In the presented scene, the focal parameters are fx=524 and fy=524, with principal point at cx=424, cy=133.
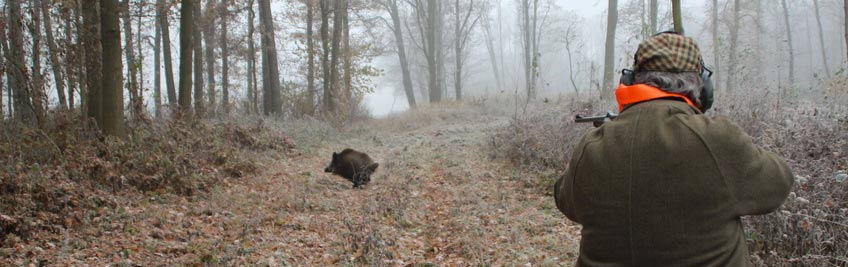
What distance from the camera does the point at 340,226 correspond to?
650cm

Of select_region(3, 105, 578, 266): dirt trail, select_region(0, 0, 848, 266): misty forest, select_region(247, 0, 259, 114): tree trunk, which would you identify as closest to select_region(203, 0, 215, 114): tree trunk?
select_region(247, 0, 259, 114): tree trunk

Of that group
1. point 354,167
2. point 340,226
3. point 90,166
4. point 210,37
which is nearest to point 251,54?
point 210,37

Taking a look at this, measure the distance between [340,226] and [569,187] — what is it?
4699 mm

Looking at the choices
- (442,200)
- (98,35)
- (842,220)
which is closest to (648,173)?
(842,220)

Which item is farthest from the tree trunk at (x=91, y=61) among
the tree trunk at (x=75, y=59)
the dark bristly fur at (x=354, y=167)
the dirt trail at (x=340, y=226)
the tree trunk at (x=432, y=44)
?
the tree trunk at (x=432, y=44)

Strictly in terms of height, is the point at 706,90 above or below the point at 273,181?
above

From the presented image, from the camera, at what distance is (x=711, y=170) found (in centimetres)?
184

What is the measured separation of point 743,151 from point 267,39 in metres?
17.7

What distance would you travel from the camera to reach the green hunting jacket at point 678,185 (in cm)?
185

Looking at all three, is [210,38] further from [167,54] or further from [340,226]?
[340,226]

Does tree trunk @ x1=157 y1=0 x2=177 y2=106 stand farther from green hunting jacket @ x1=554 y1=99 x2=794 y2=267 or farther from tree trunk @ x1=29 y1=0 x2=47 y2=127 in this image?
green hunting jacket @ x1=554 y1=99 x2=794 y2=267

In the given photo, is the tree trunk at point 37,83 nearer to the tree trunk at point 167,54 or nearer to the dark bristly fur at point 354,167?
the dark bristly fur at point 354,167

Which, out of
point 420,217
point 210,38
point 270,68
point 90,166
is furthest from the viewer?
point 210,38

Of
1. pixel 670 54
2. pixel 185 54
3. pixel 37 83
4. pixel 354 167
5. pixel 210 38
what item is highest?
pixel 210 38
